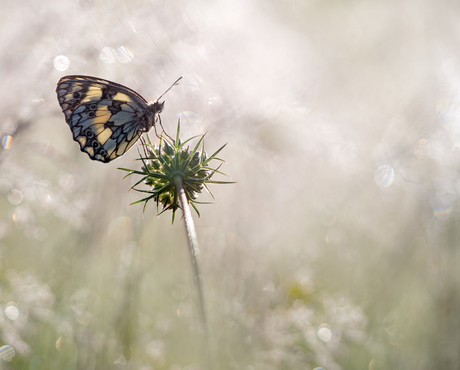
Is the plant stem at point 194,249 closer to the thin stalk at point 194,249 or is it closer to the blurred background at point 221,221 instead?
the thin stalk at point 194,249

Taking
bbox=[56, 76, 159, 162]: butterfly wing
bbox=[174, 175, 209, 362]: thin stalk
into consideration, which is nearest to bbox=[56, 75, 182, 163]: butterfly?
bbox=[56, 76, 159, 162]: butterfly wing

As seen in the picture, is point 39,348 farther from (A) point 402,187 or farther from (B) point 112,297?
(A) point 402,187

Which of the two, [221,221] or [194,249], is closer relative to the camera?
[194,249]

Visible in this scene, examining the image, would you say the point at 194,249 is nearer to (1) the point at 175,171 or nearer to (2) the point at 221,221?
(1) the point at 175,171

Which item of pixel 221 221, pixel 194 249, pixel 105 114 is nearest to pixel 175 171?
pixel 194 249

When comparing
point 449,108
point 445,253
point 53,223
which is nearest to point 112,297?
point 53,223

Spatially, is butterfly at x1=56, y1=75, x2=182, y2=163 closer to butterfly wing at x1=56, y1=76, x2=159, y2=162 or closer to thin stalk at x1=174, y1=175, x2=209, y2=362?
butterfly wing at x1=56, y1=76, x2=159, y2=162
